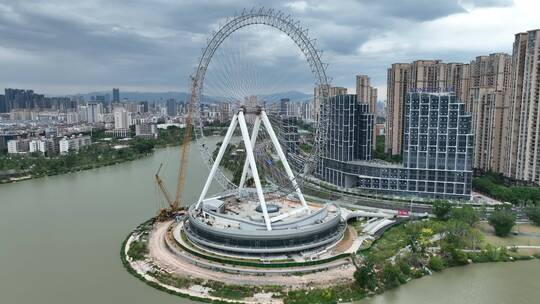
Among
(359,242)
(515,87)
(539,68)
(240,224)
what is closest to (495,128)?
(515,87)

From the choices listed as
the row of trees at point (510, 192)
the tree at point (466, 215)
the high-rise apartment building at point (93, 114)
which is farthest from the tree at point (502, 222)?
the high-rise apartment building at point (93, 114)

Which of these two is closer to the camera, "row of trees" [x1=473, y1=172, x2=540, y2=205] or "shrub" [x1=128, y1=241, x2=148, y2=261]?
"shrub" [x1=128, y1=241, x2=148, y2=261]

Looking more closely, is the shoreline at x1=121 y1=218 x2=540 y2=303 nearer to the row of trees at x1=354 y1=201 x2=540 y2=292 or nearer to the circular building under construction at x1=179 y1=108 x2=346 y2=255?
the row of trees at x1=354 y1=201 x2=540 y2=292

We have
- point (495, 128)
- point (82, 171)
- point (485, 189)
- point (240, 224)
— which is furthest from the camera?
point (82, 171)

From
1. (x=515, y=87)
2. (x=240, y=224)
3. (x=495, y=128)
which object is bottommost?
(x=240, y=224)

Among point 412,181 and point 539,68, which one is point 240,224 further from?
point 539,68

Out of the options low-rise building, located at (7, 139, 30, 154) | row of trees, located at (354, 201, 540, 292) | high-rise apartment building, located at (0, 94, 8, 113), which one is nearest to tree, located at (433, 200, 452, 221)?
row of trees, located at (354, 201, 540, 292)
